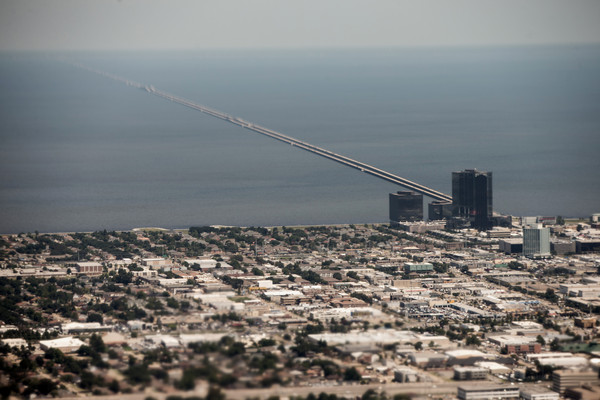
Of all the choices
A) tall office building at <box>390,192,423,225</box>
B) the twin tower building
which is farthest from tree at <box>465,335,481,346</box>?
tall office building at <box>390,192,423,225</box>

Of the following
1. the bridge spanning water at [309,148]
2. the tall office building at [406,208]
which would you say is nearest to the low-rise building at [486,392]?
the tall office building at [406,208]

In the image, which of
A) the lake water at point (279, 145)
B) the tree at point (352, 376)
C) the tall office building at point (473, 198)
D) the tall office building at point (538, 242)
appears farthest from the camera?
the lake water at point (279, 145)

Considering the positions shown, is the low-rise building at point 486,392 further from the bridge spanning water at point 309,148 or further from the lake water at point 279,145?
the bridge spanning water at point 309,148

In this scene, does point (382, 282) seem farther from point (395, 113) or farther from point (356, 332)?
point (395, 113)

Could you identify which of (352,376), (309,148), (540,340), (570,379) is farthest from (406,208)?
(309,148)

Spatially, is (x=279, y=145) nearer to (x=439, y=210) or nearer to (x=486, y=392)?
(x=439, y=210)
